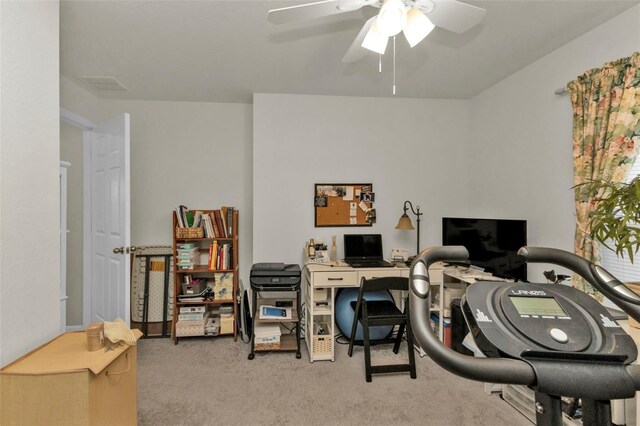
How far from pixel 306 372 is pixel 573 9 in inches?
120

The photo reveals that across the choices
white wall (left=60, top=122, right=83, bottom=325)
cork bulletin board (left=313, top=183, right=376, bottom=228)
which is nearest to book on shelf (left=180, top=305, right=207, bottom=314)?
white wall (left=60, top=122, right=83, bottom=325)

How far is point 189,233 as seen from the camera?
313cm

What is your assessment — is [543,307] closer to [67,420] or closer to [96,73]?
[67,420]

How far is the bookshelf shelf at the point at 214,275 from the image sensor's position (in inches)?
122

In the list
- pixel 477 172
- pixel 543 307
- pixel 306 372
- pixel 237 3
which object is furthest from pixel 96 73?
pixel 477 172

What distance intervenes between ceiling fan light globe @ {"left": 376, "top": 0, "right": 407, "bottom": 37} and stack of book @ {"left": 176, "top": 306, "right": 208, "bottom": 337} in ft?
9.43

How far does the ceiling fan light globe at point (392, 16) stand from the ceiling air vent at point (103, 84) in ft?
8.37

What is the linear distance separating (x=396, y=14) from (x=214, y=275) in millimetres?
2820

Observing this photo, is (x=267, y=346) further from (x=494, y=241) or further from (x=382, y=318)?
(x=494, y=241)

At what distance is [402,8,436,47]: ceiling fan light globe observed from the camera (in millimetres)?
1462

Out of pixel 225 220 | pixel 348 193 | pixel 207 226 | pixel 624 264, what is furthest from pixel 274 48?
pixel 624 264

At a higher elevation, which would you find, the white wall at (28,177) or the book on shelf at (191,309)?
the white wall at (28,177)

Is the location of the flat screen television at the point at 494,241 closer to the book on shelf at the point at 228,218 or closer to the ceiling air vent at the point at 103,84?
the book on shelf at the point at 228,218

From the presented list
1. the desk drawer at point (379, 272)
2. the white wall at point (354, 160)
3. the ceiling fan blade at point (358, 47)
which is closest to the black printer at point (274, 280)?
the white wall at point (354, 160)
